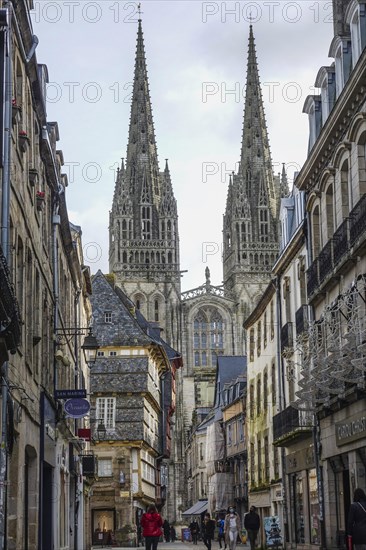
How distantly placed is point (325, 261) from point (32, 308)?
28.3 feet

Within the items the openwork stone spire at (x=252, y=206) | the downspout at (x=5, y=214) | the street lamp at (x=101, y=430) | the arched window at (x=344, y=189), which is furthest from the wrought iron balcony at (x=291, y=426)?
the openwork stone spire at (x=252, y=206)

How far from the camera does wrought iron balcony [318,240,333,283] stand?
2612cm

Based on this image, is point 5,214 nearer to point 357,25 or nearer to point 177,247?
point 357,25

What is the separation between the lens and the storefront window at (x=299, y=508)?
32.9 m

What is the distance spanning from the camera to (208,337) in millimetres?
139250

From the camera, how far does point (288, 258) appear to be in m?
34.7

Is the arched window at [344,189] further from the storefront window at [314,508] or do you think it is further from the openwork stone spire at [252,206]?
the openwork stone spire at [252,206]

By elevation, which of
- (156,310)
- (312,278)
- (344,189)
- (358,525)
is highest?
(156,310)

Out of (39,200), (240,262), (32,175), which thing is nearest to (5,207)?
(32,175)

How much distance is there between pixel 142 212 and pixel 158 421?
8116 cm

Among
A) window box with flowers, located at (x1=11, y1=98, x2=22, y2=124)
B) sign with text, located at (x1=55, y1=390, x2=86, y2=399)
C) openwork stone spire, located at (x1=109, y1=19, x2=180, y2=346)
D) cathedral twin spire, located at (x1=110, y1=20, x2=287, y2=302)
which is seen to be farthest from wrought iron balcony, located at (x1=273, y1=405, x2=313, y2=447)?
cathedral twin spire, located at (x1=110, y1=20, x2=287, y2=302)

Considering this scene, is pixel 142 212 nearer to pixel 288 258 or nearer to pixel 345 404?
pixel 288 258

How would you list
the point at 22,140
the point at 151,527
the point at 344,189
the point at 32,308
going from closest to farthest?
1. the point at 22,140
2. the point at 32,308
3. the point at 344,189
4. the point at 151,527

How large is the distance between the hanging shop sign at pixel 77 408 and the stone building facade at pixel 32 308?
457 millimetres
